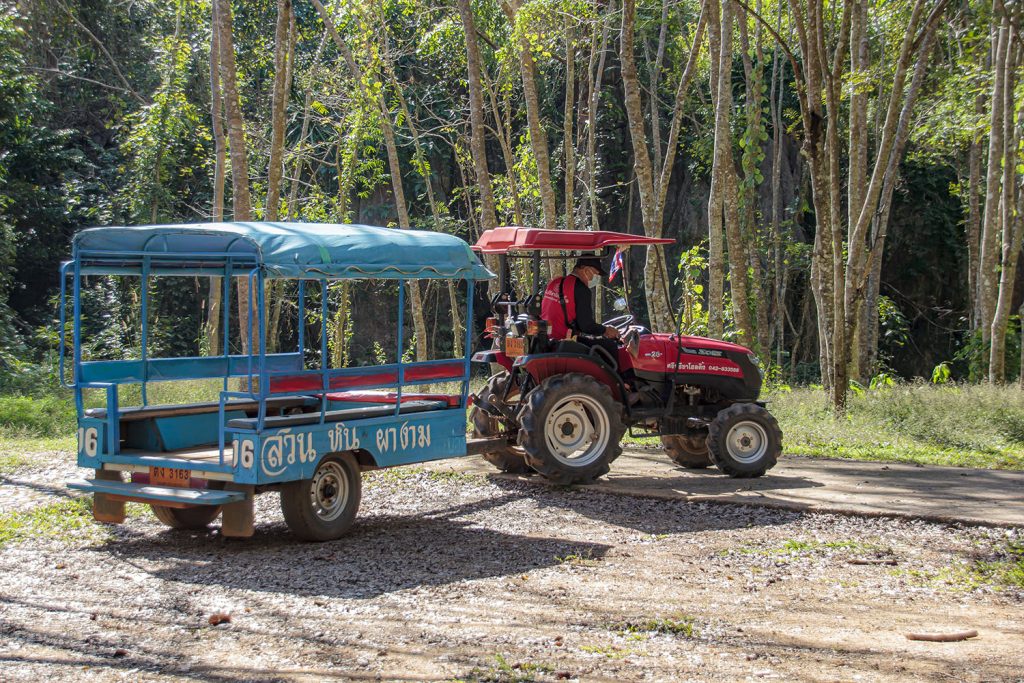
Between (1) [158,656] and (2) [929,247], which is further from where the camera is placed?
(2) [929,247]

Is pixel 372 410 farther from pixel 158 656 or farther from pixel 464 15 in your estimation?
pixel 464 15

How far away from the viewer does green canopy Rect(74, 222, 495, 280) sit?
780 cm

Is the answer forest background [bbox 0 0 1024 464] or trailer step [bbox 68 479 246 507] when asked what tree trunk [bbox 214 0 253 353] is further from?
trailer step [bbox 68 479 246 507]

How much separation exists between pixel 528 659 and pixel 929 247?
91.6ft

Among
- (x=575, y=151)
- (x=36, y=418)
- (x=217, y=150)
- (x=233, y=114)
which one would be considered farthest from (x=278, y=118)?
(x=575, y=151)

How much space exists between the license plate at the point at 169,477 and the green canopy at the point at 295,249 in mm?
1593

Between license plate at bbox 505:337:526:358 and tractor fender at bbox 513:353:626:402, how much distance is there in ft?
0.39

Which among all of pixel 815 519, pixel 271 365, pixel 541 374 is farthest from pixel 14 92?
pixel 815 519

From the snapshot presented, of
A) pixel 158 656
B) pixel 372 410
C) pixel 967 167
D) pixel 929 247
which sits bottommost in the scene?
pixel 158 656

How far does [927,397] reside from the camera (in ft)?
50.6

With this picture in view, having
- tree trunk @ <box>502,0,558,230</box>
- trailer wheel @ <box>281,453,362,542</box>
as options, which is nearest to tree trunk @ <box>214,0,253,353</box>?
tree trunk @ <box>502,0,558,230</box>

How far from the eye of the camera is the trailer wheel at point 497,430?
35.6ft

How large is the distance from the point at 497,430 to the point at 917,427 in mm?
5902

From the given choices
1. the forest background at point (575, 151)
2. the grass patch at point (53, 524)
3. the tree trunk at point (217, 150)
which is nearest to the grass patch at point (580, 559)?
the grass patch at point (53, 524)
